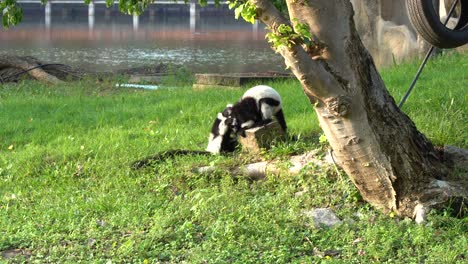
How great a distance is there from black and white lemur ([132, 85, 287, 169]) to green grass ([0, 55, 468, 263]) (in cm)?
24

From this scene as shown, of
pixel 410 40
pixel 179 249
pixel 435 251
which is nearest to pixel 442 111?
pixel 435 251

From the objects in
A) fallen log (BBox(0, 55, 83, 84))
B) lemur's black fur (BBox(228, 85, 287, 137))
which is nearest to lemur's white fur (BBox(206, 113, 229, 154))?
lemur's black fur (BBox(228, 85, 287, 137))

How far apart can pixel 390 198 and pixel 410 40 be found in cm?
1039

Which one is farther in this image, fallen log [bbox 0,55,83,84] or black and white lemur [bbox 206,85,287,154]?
fallen log [bbox 0,55,83,84]

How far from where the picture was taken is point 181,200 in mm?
7617

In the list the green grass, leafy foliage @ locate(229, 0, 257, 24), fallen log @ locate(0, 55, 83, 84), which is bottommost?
fallen log @ locate(0, 55, 83, 84)

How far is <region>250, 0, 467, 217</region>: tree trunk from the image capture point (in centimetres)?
664

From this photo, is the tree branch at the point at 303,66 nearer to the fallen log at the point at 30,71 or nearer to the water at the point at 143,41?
the fallen log at the point at 30,71

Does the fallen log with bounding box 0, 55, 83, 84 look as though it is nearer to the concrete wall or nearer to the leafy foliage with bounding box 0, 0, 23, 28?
the concrete wall

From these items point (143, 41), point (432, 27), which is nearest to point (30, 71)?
point (432, 27)

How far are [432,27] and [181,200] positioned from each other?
294cm

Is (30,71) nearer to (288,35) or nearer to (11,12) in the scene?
(11,12)

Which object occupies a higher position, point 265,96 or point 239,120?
point 265,96

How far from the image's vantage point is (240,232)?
21.9ft
